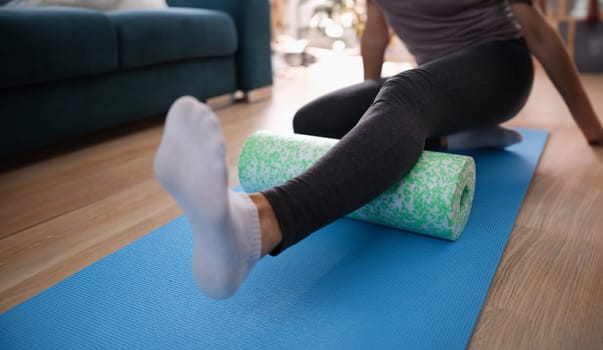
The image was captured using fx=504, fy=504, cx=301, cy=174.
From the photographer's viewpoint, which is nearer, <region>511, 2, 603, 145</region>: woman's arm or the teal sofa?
<region>511, 2, 603, 145</region>: woman's arm

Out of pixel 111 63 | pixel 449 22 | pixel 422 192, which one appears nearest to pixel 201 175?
pixel 422 192

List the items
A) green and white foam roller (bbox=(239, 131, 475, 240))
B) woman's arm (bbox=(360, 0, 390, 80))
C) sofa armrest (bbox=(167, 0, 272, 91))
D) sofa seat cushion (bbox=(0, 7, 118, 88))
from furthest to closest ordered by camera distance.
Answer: sofa armrest (bbox=(167, 0, 272, 91)) < woman's arm (bbox=(360, 0, 390, 80)) < sofa seat cushion (bbox=(0, 7, 118, 88)) < green and white foam roller (bbox=(239, 131, 475, 240))

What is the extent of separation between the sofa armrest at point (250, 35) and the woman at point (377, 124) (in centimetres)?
104

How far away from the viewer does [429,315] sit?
0.79 m

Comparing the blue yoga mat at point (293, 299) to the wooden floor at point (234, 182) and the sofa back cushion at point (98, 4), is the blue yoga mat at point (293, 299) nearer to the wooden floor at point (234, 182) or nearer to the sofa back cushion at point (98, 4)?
the wooden floor at point (234, 182)

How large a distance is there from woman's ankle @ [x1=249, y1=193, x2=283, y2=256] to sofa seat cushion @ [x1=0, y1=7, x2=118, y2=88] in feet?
3.93

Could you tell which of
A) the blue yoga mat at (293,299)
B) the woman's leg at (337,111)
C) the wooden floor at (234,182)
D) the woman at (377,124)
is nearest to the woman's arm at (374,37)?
the woman at (377,124)

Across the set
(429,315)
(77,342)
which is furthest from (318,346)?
(77,342)

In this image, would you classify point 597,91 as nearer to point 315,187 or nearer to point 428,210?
point 428,210

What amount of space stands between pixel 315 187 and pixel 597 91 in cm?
253

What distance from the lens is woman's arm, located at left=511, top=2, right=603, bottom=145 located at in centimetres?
132

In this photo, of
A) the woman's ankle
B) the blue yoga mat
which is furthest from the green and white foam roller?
the woman's ankle

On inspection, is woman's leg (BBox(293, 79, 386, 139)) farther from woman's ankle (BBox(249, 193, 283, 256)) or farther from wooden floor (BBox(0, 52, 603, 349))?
woman's ankle (BBox(249, 193, 283, 256))

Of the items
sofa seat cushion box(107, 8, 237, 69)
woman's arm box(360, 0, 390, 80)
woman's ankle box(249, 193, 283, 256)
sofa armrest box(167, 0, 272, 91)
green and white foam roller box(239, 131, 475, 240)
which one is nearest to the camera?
woman's ankle box(249, 193, 283, 256)
